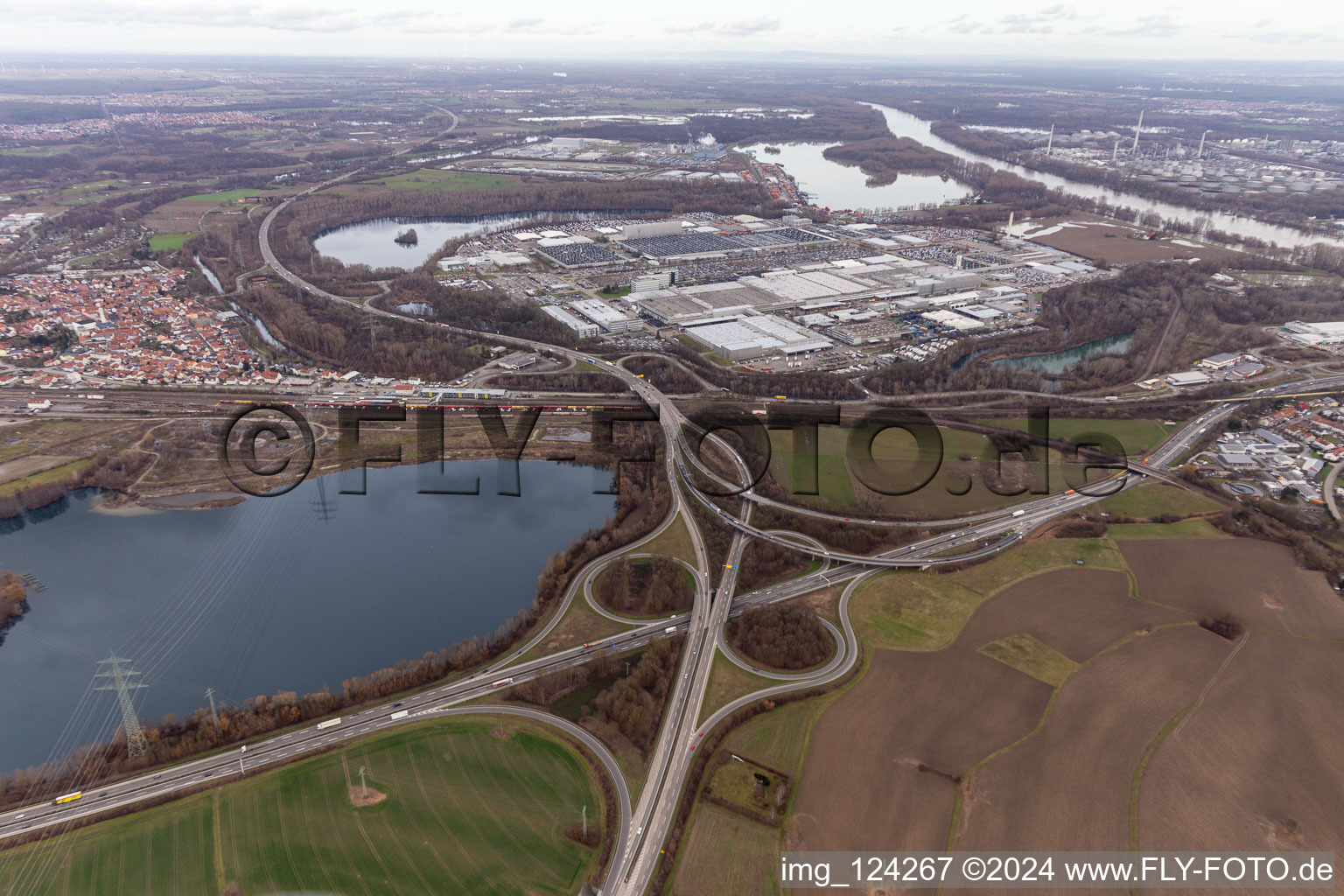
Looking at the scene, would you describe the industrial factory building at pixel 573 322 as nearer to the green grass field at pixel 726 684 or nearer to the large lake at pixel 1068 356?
the large lake at pixel 1068 356

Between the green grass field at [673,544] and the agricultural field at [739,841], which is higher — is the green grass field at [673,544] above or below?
above

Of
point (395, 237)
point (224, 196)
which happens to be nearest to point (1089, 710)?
point (395, 237)

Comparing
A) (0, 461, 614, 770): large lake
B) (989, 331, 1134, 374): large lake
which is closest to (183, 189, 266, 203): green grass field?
(0, 461, 614, 770): large lake

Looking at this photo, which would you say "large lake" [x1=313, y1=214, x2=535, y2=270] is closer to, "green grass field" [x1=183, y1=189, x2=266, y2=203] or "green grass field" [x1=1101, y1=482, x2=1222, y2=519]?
"green grass field" [x1=183, y1=189, x2=266, y2=203]

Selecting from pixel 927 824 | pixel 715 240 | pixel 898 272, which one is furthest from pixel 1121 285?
pixel 927 824

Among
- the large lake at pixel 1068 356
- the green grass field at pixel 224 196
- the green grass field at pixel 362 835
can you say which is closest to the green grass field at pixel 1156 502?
the large lake at pixel 1068 356
